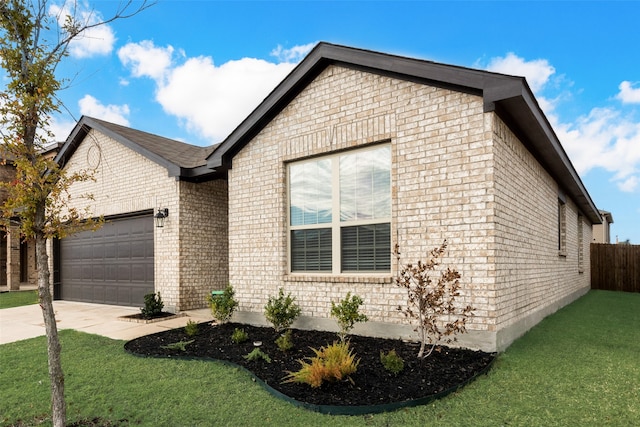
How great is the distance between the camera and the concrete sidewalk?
7.53 m

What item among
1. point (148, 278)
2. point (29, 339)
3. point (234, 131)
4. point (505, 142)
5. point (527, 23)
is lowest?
point (29, 339)

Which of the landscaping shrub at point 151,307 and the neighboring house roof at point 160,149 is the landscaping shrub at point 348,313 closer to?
the neighboring house roof at point 160,149

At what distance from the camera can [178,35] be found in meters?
9.38

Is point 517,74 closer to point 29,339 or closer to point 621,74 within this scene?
point 29,339

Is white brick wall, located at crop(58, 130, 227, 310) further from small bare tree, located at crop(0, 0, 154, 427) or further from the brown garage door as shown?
small bare tree, located at crop(0, 0, 154, 427)

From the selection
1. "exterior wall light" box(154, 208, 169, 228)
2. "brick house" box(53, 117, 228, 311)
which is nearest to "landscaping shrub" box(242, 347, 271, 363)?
"brick house" box(53, 117, 228, 311)

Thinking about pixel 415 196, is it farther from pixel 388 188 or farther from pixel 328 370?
pixel 328 370

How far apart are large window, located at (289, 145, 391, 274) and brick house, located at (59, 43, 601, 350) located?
19 millimetres

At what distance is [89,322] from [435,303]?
7581 millimetres

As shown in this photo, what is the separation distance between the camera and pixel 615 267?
1677cm

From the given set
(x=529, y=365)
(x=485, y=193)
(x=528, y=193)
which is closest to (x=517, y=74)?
(x=485, y=193)

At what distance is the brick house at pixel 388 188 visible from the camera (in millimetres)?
5285

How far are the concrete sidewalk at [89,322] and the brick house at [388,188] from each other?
1.88m

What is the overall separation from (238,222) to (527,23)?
7.33 meters
